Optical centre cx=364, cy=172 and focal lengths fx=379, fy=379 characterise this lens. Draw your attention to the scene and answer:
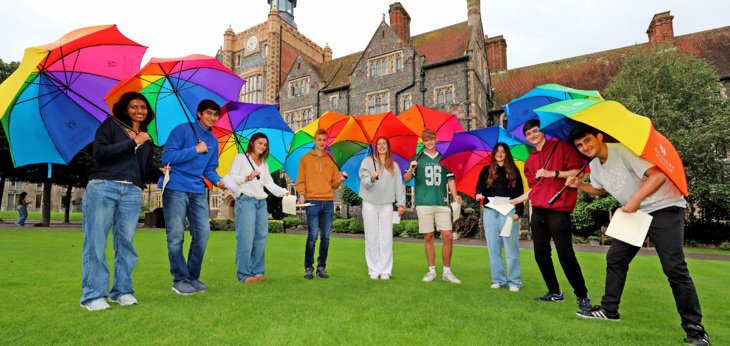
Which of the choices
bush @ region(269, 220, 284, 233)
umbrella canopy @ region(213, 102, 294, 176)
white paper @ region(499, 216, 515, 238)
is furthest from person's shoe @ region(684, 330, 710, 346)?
bush @ region(269, 220, 284, 233)

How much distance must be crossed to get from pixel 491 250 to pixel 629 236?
2361 mm

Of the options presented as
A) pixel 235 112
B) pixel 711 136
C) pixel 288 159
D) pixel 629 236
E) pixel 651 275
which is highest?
pixel 711 136

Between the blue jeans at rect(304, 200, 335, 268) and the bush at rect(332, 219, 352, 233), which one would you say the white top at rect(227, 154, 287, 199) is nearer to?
the blue jeans at rect(304, 200, 335, 268)

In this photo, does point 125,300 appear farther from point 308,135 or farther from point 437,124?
point 437,124

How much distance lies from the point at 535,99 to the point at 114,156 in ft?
16.6

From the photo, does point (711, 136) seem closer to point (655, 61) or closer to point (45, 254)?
point (655, 61)

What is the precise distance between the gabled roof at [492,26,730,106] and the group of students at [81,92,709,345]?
84.6 ft

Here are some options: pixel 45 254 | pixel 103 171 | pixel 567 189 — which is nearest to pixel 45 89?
pixel 103 171

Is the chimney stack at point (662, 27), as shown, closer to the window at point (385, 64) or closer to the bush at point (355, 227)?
the window at point (385, 64)

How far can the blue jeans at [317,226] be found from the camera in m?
5.90

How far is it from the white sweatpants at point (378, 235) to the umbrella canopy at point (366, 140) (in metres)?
0.65

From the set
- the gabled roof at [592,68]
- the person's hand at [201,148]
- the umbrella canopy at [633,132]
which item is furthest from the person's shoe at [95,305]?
the gabled roof at [592,68]

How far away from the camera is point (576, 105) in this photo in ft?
11.3

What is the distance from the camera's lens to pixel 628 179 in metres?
3.38
